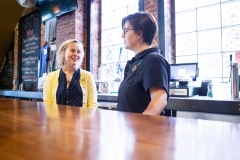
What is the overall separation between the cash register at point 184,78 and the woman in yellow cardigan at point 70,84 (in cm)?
89

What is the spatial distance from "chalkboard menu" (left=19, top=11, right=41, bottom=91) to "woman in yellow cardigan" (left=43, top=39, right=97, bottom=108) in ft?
11.7

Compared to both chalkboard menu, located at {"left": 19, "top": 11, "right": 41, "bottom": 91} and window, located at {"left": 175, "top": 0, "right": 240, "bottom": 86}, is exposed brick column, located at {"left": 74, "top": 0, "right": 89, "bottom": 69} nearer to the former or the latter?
chalkboard menu, located at {"left": 19, "top": 11, "right": 41, "bottom": 91}

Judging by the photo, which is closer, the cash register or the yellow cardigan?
the yellow cardigan

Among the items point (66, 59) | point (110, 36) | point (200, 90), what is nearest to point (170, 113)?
point (200, 90)

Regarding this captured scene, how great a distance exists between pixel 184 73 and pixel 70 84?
1.32m

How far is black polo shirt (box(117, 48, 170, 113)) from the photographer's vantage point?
3.57 feet

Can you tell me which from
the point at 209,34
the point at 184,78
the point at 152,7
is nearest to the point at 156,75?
the point at 184,78

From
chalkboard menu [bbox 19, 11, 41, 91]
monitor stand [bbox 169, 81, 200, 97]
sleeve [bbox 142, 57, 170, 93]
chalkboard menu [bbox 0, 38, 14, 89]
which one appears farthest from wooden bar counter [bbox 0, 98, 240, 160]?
chalkboard menu [bbox 0, 38, 14, 89]

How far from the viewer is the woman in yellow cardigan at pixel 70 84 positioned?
6.02 ft

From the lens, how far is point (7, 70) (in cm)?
645

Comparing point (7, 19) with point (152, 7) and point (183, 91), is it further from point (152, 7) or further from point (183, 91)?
point (183, 91)

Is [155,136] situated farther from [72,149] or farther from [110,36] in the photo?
[110,36]

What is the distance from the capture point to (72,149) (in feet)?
1.12

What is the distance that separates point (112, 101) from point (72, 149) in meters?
2.35
